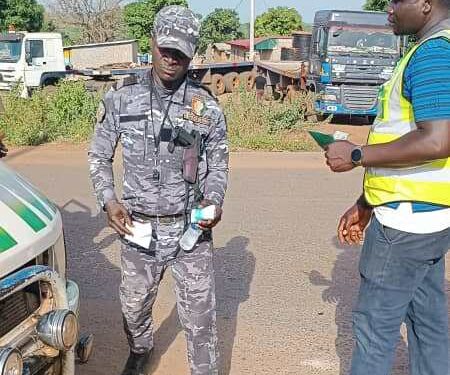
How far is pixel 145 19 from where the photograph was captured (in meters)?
36.7

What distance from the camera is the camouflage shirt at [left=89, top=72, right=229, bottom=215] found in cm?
280

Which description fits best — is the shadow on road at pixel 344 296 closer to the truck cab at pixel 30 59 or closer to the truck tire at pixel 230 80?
the truck cab at pixel 30 59

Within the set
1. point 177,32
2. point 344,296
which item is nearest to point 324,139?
point 177,32

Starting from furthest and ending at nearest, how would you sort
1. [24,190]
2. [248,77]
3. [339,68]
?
[248,77]
[339,68]
[24,190]

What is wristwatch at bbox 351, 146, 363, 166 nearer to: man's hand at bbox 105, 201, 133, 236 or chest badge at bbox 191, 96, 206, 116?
chest badge at bbox 191, 96, 206, 116

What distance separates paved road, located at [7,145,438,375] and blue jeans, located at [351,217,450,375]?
0.94m

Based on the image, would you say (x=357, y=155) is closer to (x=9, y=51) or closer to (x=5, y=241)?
(x=5, y=241)

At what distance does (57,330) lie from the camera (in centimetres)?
220

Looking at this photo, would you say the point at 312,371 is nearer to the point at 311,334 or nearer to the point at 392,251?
the point at 311,334

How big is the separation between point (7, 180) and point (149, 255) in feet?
2.25

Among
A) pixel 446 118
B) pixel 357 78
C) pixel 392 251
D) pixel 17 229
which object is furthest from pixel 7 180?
pixel 357 78

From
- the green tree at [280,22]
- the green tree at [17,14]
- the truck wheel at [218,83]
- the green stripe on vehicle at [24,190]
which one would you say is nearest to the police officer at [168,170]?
the green stripe on vehicle at [24,190]

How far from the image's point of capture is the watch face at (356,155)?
2.25 m

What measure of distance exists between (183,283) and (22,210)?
83cm
